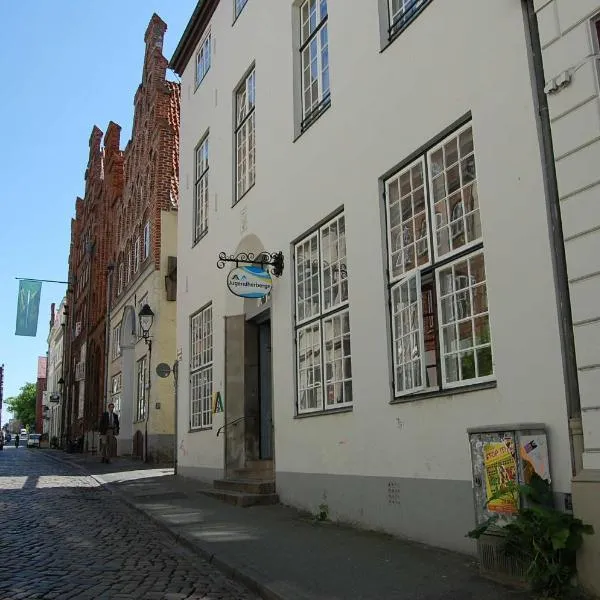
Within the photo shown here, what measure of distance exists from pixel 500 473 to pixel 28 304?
33.0 metres

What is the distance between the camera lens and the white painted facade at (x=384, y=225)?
5938mm

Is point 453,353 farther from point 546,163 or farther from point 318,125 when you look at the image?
point 318,125

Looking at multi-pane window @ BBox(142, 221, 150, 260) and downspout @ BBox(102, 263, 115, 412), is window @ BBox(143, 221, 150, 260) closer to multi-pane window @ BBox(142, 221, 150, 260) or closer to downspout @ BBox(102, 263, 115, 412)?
multi-pane window @ BBox(142, 221, 150, 260)

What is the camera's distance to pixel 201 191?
17.2m

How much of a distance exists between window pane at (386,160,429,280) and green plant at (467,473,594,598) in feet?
10.6

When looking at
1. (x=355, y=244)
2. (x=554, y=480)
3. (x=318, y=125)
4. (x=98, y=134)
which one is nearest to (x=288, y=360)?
(x=355, y=244)

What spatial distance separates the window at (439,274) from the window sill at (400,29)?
165cm

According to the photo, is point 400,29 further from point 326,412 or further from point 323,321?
point 326,412

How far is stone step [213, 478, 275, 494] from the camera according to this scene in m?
11.2

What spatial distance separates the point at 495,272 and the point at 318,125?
494cm

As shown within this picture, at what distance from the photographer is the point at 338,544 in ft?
24.1

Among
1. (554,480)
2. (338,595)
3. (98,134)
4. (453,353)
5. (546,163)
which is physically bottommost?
(338,595)

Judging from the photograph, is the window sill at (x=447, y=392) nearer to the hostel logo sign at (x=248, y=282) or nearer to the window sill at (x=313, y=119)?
the hostel logo sign at (x=248, y=282)

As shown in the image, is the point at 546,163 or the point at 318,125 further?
the point at 318,125
